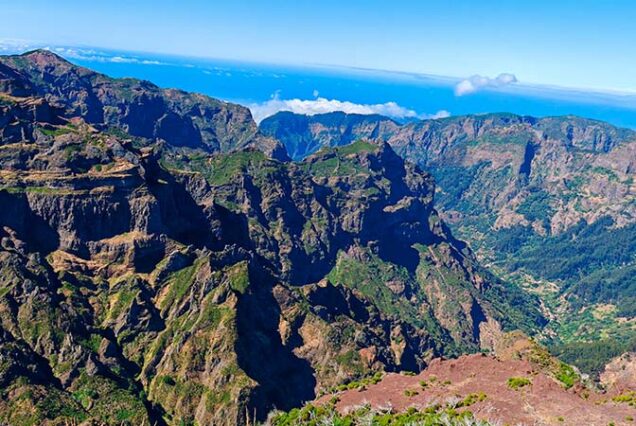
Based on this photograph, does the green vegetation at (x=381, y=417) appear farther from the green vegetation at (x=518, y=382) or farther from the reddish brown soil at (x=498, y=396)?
the green vegetation at (x=518, y=382)

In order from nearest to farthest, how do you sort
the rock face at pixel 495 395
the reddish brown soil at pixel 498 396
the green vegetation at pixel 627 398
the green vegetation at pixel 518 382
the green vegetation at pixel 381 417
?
the green vegetation at pixel 381 417
the reddish brown soil at pixel 498 396
the rock face at pixel 495 395
the green vegetation at pixel 627 398
the green vegetation at pixel 518 382

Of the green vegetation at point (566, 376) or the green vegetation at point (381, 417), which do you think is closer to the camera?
the green vegetation at point (381, 417)

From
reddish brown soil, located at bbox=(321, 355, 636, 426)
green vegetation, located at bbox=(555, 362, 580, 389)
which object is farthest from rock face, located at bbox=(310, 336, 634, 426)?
green vegetation, located at bbox=(555, 362, 580, 389)

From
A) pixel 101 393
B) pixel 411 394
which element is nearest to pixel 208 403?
pixel 101 393

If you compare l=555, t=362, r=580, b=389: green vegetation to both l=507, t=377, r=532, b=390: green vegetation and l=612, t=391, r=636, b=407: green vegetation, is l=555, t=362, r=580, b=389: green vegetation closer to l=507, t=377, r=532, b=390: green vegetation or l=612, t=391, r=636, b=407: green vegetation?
l=507, t=377, r=532, b=390: green vegetation

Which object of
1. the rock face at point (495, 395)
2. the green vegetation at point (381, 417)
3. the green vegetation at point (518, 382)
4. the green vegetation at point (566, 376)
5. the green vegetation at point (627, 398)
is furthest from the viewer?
the green vegetation at point (566, 376)

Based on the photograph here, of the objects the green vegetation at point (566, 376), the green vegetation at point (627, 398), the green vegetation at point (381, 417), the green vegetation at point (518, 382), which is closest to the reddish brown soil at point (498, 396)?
the green vegetation at point (518, 382)

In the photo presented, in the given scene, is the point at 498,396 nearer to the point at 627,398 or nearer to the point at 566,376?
the point at 627,398

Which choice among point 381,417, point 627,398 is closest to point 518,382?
point 627,398

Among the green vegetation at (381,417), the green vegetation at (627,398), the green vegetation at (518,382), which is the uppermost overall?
the green vegetation at (627,398)
